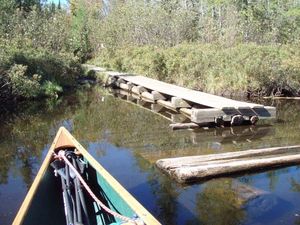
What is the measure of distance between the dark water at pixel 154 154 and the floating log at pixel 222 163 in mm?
176

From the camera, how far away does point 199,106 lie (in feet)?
50.9

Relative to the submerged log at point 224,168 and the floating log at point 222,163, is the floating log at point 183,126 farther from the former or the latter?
the submerged log at point 224,168

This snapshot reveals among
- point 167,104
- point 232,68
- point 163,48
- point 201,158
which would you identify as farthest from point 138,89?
point 201,158

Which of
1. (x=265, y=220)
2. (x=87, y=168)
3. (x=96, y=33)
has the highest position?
(x=96, y=33)

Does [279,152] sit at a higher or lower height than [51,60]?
lower

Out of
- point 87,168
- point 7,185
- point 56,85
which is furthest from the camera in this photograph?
point 56,85

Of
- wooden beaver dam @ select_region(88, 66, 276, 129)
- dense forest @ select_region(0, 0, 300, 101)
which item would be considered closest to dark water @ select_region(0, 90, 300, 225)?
wooden beaver dam @ select_region(88, 66, 276, 129)

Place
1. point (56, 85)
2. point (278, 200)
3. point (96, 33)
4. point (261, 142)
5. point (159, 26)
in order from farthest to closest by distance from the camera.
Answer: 1. point (96, 33)
2. point (159, 26)
3. point (56, 85)
4. point (261, 142)
5. point (278, 200)

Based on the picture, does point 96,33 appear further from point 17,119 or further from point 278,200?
point 278,200

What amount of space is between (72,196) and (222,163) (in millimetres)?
4087

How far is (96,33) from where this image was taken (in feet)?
116

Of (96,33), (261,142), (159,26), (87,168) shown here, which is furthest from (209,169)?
(96,33)

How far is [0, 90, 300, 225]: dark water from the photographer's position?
22.9 feet

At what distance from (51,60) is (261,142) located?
42.3ft
